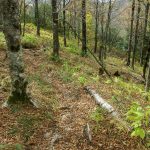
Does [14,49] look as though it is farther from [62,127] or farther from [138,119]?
[138,119]

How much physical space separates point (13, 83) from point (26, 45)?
49.7ft

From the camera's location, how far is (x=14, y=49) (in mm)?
9766

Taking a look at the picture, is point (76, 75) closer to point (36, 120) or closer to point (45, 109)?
point (45, 109)

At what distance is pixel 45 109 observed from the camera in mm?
10500

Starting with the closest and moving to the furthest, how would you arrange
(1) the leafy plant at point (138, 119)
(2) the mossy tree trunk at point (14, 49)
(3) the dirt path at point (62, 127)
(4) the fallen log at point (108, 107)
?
(1) the leafy plant at point (138, 119)
(3) the dirt path at point (62, 127)
(4) the fallen log at point (108, 107)
(2) the mossy tree trunk at point (14, 49)

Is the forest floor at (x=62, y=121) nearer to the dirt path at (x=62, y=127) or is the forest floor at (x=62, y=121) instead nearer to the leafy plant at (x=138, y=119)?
the dirt path at (x=62, y=127)

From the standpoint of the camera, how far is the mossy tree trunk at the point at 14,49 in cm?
943

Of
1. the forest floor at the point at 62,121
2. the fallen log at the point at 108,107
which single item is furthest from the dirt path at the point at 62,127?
the fallen log at the point at 108,107

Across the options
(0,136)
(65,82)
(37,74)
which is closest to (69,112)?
(0,136)

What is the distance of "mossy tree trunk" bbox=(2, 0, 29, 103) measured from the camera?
943cm

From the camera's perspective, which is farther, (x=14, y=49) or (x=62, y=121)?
(x=14, y=49)

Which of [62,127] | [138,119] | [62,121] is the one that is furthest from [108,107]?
[138,119]

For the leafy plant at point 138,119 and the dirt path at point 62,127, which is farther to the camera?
the dirt path at point 62,127

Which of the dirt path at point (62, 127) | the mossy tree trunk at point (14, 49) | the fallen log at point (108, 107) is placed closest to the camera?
the dirt path at point (62, 127)
